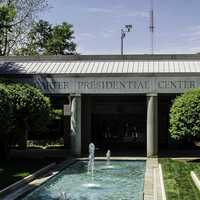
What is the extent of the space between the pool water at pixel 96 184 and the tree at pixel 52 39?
118ft

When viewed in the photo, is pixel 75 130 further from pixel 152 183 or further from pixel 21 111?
pixel 152 183

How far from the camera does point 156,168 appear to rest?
74.1ft

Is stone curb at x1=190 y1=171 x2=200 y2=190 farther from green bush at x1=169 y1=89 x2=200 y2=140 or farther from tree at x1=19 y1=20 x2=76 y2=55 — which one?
tree at x1=19 y1=20 x2=76 y2=55

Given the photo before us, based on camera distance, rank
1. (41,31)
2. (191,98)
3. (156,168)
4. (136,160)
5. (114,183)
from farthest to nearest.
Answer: (41,31), (136,160), (191,98), (156,168), (114,183)

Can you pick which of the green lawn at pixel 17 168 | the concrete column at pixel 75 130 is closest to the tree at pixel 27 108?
the green lawn at pixel 17 168

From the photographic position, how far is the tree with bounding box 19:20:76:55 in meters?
59.1

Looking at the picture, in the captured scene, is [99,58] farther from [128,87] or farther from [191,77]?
[191,77]

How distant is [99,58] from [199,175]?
49.1 ft

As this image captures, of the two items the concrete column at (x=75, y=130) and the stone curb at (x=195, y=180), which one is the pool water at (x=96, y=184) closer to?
the stone curb at (x=195, y=180)

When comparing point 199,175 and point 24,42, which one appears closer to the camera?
point 199,175

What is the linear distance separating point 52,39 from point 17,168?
128 feet

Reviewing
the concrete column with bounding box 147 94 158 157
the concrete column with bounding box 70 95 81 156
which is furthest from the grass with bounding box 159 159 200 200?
the concrete column with bounding box 70 95 81 156

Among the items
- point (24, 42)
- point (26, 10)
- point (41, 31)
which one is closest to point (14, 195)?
point (26, 10)

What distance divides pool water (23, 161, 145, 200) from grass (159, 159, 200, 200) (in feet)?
3.37
